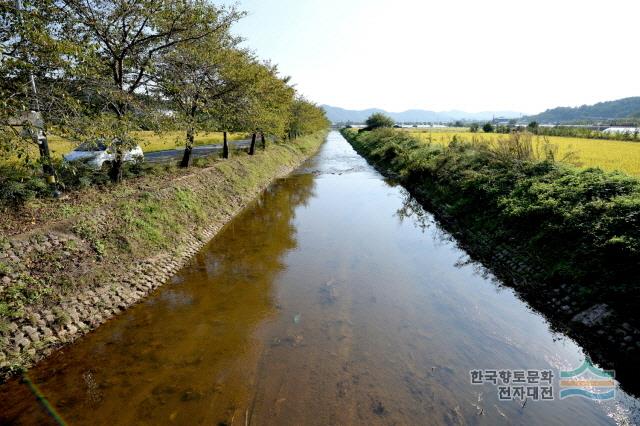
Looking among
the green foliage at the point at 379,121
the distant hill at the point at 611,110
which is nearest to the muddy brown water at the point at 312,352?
the green foliage at the point at 379,121

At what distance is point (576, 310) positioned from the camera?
8648 mm

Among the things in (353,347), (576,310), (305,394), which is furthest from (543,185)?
(305,394)

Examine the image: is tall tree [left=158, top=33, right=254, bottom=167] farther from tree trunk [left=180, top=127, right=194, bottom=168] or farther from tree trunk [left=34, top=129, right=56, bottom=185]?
tree trunk [left=34, top=129, right=56, bottom=185]

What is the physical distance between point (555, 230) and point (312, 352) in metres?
9.05

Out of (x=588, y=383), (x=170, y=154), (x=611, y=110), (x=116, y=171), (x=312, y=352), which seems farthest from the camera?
(x=611, y=110)

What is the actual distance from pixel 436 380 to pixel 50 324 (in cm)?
862

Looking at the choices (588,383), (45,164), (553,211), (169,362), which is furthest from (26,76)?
(553,211)

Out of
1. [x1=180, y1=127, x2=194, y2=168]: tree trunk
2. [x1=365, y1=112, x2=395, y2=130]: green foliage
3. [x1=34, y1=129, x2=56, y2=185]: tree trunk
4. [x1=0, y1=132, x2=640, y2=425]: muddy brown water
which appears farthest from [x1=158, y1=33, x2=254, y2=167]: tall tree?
[x1=365, y1=112, x2=395, y2=130]: green foliage

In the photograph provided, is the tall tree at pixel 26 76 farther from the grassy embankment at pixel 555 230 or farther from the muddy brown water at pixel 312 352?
the grassy embankment at pixel 555 230

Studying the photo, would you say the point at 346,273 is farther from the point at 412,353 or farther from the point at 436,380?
the point at 436,380

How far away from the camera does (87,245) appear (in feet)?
30.9

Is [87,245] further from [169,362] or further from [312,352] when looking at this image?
[312,352]

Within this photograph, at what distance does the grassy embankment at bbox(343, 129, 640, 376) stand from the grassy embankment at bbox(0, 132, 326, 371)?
40.1 feet

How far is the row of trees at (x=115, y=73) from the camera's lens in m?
7.77
